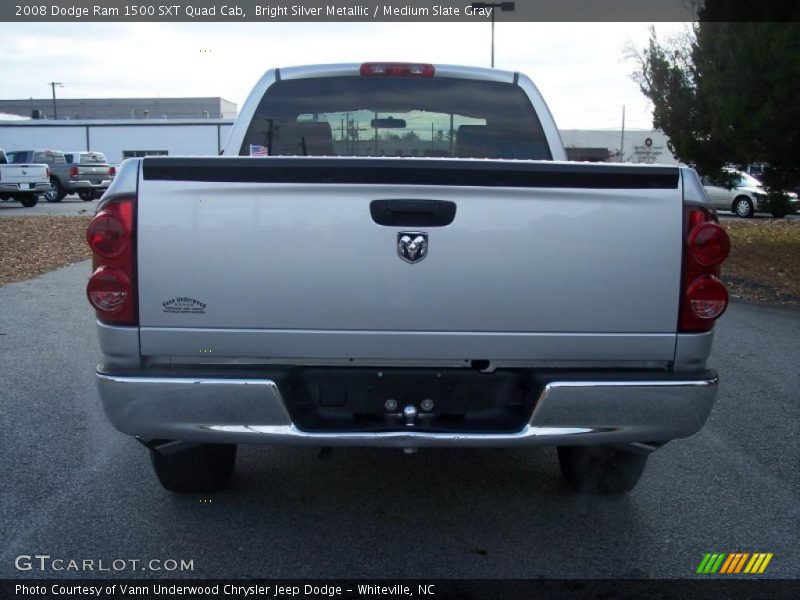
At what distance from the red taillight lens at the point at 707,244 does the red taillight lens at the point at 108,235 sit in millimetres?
2154

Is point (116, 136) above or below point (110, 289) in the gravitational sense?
below

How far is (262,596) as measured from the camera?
334 cm

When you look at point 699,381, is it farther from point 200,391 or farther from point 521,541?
point 200,391

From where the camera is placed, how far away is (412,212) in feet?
11.0

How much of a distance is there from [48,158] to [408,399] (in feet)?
102

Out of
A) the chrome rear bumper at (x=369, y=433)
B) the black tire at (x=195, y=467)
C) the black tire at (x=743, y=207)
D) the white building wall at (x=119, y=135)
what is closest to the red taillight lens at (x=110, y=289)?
the chrome rear bumper at (x=369, y=433)

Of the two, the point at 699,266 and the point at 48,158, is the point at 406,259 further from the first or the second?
the point at 48,158

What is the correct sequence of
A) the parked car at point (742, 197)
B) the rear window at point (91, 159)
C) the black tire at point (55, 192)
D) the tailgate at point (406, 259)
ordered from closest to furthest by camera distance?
the tailgate at point (406, 259) < the parked car at point (742, 197) < the black tire at point (55, 192) < the rear window at point (91, 159)

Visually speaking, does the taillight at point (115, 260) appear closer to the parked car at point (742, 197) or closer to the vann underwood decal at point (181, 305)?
the vann underwood decal at point (181, 305)

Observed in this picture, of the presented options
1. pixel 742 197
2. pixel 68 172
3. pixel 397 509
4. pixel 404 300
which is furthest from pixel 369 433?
pixel 68 172

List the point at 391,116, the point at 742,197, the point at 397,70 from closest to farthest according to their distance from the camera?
1. the point at 397,70
2. the point at 391,116
3. the point at 742,197

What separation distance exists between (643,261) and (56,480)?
10.2 feet

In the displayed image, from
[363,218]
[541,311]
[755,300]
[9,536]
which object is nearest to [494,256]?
[541,311]

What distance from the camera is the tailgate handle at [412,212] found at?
131 inches
